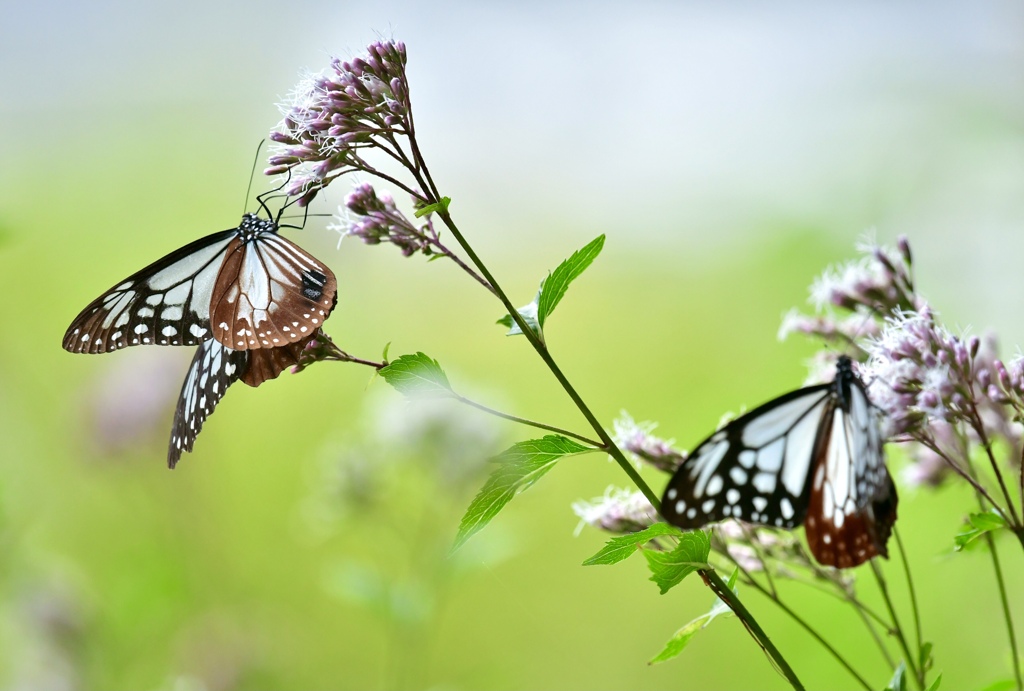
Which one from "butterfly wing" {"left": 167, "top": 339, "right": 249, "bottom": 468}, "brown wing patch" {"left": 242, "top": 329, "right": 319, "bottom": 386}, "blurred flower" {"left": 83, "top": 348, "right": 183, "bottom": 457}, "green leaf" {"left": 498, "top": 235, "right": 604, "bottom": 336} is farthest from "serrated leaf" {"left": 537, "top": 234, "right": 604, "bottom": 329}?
"blurred flower" {"left": 83, "top": 348, "right": 183, "bottom": 457}

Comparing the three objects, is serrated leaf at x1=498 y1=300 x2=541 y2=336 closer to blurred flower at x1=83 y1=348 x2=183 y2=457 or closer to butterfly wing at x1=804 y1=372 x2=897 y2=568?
butterfly wing at x1=804 y1=372 x2=897 y2=568

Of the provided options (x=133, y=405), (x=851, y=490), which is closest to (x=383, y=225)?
(x=851, y=490)

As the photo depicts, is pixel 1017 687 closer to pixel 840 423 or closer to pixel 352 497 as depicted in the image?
pixel 840 423

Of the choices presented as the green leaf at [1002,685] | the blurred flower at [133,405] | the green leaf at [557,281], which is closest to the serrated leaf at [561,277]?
the green leaf at [557,281]

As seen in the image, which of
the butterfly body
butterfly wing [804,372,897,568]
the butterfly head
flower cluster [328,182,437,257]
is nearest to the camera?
butterfly wing [804,372,897,568]

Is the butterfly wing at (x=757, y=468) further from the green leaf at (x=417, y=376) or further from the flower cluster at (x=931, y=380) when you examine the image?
the green leaf at (x=417, y=376)

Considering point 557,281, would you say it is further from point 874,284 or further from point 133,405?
point 133,405
